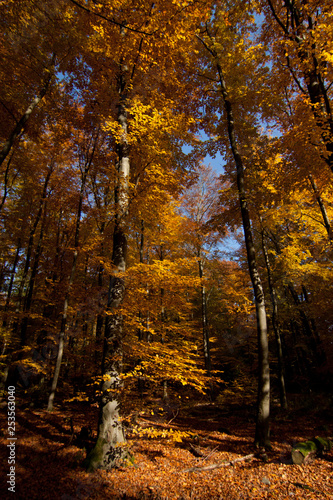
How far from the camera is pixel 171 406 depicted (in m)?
10.2

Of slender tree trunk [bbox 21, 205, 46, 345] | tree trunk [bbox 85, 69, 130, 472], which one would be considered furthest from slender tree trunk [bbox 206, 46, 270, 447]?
slender tree trunk [bbox 21, 205, 46, 345]

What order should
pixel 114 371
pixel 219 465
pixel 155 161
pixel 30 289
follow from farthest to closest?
pixel 30 289 → pixel 155 161 → pixel 219 465 → pixel 114 371

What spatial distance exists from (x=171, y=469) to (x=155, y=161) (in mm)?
7610

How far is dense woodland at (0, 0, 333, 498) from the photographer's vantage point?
4.57m

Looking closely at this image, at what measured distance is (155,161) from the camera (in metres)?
6.80

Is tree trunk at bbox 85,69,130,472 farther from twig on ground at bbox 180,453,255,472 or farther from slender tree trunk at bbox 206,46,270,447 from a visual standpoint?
slender tree trunk at bbox 206,46,270,447

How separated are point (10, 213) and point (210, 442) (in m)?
13.3

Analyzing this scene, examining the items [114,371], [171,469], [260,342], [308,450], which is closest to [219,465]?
[171,469]

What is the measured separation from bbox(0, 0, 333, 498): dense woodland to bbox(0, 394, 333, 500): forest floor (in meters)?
0.40

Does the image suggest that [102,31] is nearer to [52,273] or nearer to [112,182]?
[112,182]

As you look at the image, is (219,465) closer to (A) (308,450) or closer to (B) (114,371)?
(A) (308,450)

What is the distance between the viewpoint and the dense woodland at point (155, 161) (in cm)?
457

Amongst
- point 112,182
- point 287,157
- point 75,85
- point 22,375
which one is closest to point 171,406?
point 22,375

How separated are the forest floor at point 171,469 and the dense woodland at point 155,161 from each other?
15.7 inches
